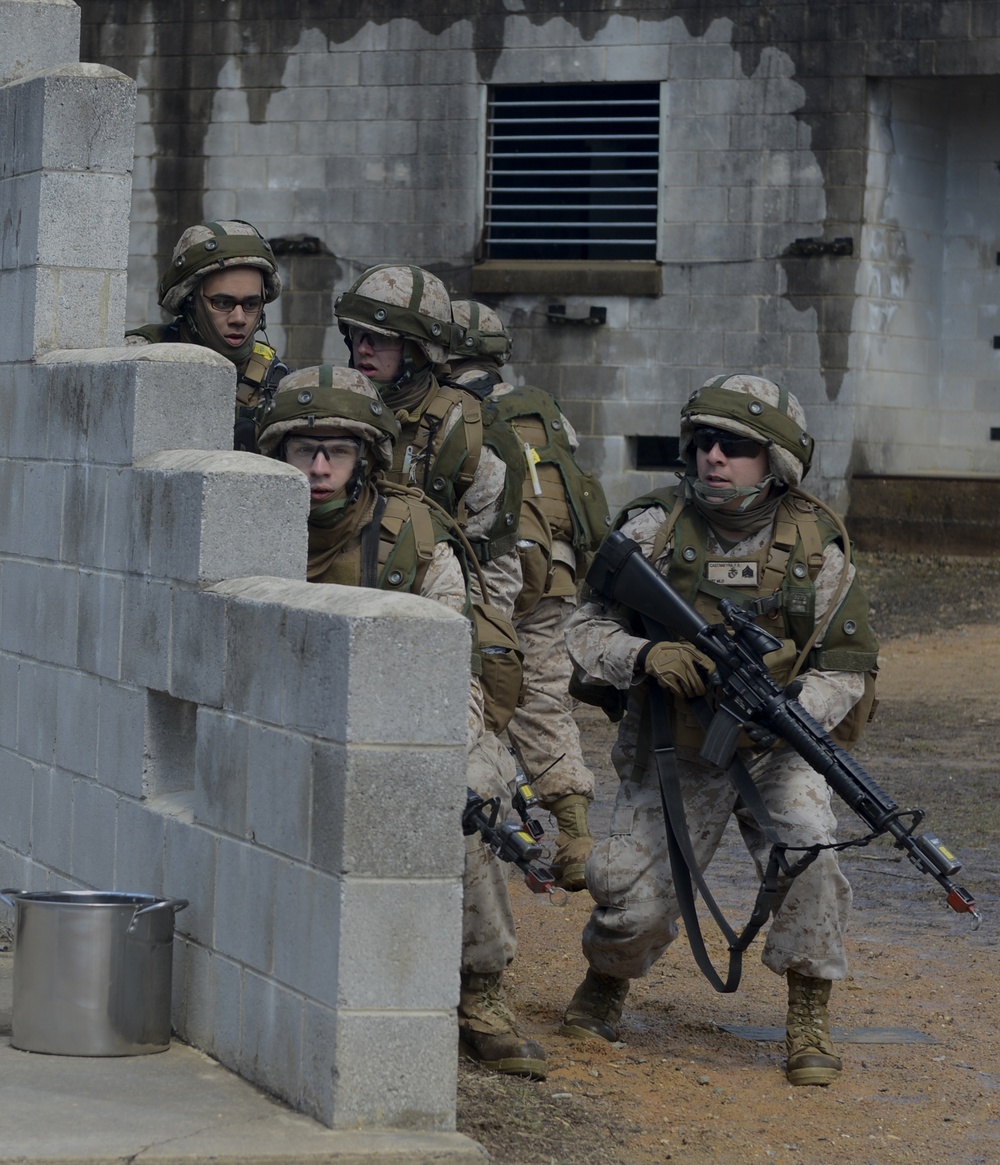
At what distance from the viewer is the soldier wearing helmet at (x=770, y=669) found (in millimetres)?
5594

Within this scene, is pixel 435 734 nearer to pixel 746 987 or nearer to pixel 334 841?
pixel 334 841

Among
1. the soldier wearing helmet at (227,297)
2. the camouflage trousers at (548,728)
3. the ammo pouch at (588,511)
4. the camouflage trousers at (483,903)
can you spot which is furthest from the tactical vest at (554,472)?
the camouflage trousers at (483,903)

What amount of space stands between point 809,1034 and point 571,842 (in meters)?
2.43

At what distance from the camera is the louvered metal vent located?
1688cm

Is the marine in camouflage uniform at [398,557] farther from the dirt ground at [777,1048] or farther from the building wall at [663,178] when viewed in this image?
the building wall at [663,178]

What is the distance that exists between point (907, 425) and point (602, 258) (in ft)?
9.61

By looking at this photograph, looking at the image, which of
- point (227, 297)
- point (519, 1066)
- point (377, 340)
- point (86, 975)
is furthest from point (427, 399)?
point (86, 975)

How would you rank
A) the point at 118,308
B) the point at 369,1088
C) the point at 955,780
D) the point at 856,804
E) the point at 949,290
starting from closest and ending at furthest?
the point at 369,1088
the point at 856,804
the point at 118,308
the point at 955,780
the point at 949,290

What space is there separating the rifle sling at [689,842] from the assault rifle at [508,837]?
1.54 ft

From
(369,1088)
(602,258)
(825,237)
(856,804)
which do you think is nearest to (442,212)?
(602,258)

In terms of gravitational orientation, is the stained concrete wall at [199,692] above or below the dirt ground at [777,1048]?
above

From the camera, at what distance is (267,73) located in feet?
57.6

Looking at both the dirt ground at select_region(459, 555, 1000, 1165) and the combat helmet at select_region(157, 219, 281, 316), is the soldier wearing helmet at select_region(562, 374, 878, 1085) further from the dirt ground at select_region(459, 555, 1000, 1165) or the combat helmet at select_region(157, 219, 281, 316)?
the combat helmet at select_region(157, 219, 281, 316)

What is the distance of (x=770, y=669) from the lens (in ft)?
18.7
